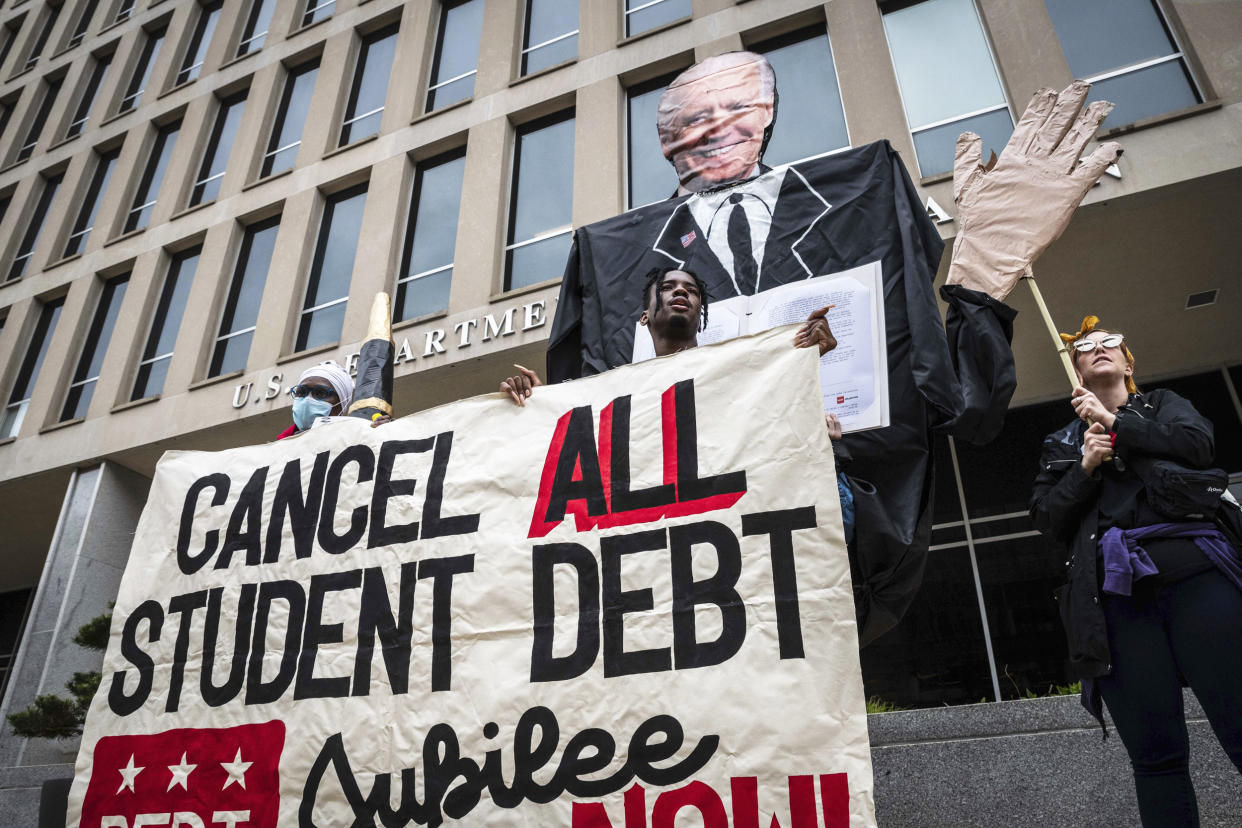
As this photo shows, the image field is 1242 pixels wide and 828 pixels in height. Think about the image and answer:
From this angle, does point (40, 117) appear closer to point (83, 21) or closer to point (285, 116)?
point (83, 21)

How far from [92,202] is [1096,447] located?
1554cm

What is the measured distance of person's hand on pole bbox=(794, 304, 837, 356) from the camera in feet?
7.75

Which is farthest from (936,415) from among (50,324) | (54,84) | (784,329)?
(54,84)

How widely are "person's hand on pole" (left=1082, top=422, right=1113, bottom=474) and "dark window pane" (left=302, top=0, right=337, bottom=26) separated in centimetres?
1364

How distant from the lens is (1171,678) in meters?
2.16

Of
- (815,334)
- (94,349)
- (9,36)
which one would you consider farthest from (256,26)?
(815,334)

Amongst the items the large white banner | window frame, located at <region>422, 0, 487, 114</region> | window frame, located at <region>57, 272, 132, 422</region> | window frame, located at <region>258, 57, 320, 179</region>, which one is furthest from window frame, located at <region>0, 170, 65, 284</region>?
the large white banner

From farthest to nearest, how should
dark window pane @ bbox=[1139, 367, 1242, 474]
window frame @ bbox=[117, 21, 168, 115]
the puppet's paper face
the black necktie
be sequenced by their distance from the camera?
1. window frame @ bbox=[117, 21, 168, 115]
2. dark window pane @ bbox=[1139, 367, 1242, 474]
3. the puppet's paper face
4. the black necktie

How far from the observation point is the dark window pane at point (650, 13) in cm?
985

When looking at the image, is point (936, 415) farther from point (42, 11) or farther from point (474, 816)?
point (42, 11)

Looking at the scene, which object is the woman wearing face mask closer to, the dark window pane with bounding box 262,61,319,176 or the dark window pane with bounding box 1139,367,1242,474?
the dark window pane with bounding box 1139,367,1242,474

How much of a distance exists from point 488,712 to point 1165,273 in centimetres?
771

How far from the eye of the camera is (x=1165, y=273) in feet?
23.6

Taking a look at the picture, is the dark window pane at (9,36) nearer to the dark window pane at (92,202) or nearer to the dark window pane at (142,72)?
the dark window pane at (142,72)
